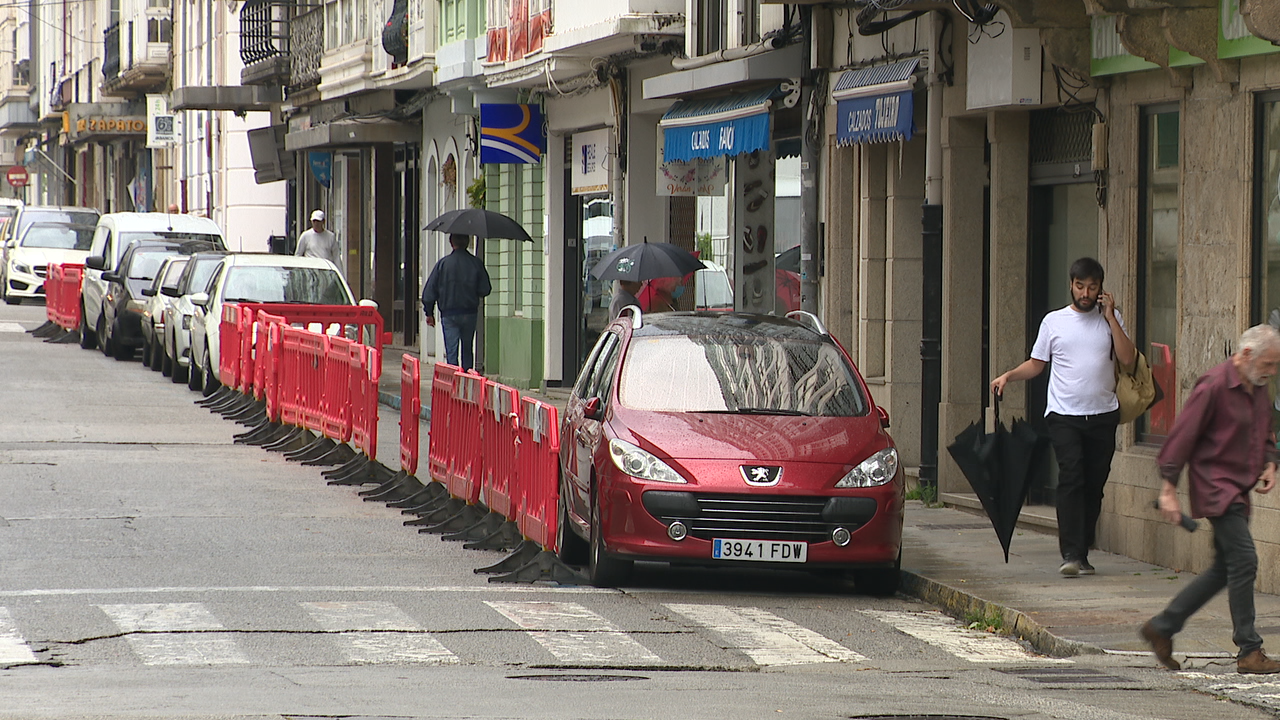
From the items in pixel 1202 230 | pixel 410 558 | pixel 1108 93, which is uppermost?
pixel 1108 93

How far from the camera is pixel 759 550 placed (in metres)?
11.1

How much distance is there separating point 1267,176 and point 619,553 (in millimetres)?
3963

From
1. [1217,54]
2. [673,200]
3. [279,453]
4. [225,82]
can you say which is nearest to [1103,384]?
[1217,54]

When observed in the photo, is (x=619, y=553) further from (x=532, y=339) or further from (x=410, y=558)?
(x=532, y=339)

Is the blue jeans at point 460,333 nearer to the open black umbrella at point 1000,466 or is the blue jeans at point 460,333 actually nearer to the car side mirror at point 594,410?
the car side mirror at point 594,410

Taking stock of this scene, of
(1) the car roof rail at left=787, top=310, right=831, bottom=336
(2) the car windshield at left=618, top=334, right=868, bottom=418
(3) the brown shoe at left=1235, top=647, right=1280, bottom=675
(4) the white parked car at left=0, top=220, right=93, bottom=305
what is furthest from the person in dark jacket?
(4) the white parked car at left=0, top=220, right=93, bottom=305

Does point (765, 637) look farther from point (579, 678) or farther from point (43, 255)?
point (43, 255)

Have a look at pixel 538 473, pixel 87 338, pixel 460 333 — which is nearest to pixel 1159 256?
pixel 538 473

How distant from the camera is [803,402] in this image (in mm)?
11961

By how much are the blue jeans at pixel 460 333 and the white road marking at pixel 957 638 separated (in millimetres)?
12724

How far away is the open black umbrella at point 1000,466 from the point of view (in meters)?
12.0

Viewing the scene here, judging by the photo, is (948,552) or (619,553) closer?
(619,553)

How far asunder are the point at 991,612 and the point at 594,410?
8.01ft

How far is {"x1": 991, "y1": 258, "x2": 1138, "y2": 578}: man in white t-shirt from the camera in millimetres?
11766
